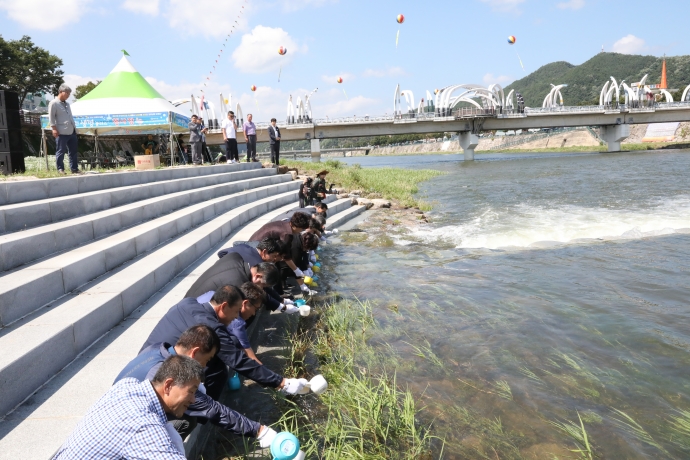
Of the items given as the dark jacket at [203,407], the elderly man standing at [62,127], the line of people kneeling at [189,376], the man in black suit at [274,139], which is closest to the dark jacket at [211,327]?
the line of people kneeling at [189,376]

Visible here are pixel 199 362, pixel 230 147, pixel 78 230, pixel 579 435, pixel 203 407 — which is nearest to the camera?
pixel 199 362

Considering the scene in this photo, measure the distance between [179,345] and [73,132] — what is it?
7.44 meters

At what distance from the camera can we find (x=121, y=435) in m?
1.94

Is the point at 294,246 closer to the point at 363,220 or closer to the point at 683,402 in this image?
the point at 683,402

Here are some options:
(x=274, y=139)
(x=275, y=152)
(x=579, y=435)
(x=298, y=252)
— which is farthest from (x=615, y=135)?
(x=579, y=435)

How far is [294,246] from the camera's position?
639 centimetres

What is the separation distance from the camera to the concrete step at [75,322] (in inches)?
116

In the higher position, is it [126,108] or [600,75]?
[600,75]

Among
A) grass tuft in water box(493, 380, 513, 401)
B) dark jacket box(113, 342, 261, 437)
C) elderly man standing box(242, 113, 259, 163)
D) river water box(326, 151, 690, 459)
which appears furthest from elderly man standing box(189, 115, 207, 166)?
dark jacket box(113, 342, 261, 437)

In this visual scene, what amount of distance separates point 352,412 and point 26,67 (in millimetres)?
41632

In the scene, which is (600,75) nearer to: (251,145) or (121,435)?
(251,145)

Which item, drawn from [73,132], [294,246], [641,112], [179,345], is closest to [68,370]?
[179,345]

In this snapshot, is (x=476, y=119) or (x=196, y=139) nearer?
(x=196, y=139)

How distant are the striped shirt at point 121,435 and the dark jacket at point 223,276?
1.92 meters
